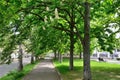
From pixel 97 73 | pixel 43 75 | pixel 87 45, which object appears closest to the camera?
pixel 87 45

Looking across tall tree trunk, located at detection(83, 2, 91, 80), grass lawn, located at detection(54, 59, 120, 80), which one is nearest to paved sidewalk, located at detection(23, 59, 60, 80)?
grass lawn, located at detection(54, 59, 120, 80)

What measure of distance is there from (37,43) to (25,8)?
16.0 m

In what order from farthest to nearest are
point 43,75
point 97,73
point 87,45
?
point 43,75 → point 97,73 → point 87,45

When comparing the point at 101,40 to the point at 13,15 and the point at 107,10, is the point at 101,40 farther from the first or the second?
the point at 13,15

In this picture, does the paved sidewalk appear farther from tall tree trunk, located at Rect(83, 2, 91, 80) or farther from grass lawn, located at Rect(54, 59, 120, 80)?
tall tree trunk, located at Rect(83, 2, 91, 80)

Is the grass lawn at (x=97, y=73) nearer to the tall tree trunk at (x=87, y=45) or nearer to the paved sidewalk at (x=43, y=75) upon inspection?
the paved sidewalk at (x=43, y=75)

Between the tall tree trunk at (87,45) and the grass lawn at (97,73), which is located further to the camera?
the grass lawn at (97,73)

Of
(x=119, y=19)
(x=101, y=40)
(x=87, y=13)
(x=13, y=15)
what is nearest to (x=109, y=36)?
(x=101, y=40)

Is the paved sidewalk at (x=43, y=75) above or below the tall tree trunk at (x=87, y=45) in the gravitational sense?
below

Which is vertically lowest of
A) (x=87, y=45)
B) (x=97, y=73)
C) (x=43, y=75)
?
(x=43, y=75)

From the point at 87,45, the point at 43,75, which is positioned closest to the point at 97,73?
the point at 43,75

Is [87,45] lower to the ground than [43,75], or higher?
higher

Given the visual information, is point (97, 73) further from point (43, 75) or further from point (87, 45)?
point (87, 45)

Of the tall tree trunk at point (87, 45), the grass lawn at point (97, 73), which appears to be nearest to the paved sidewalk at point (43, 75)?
the grass lawn at point (97, 73)
